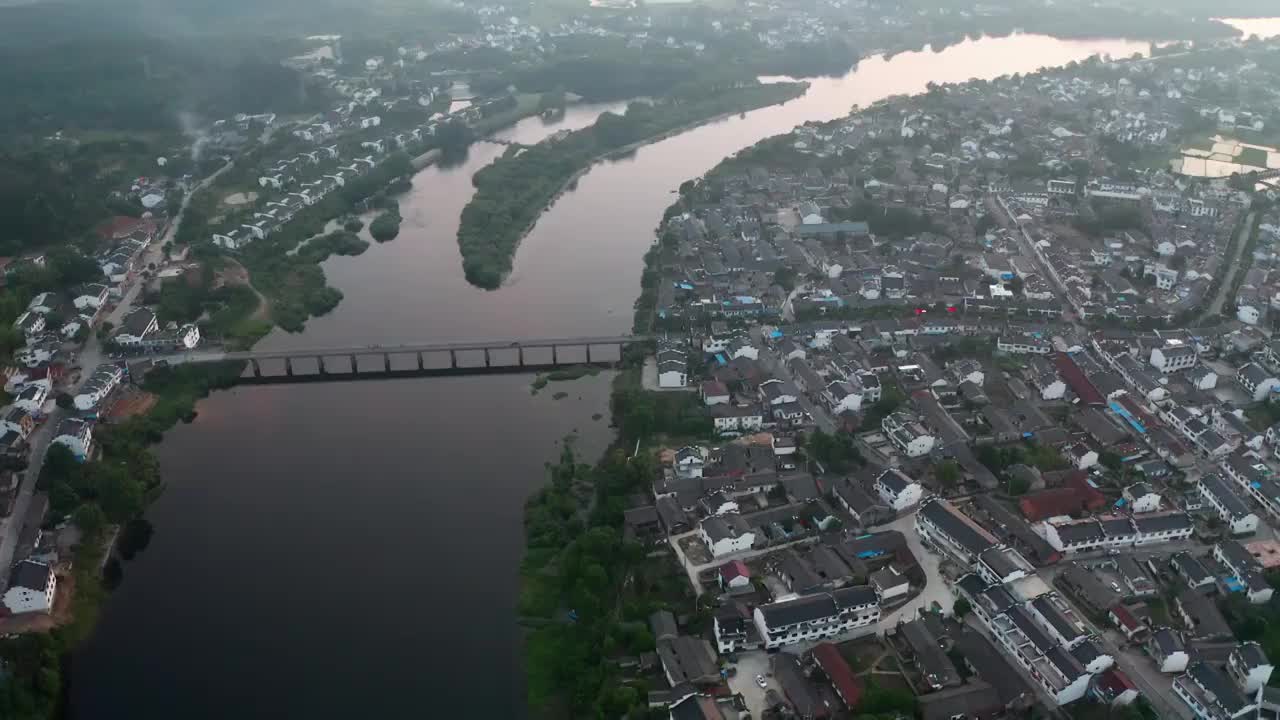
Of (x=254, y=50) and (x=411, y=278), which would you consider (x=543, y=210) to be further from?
(x=254, y=50)

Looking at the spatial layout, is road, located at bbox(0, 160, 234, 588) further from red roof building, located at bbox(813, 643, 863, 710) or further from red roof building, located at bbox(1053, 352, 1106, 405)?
red roof building, located at bbox(1053, 352, 1106, 405)

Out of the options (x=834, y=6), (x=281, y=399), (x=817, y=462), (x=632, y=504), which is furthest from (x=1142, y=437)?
(x=834, y=6)

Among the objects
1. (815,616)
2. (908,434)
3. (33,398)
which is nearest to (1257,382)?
(908,434)

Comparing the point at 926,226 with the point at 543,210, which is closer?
the point at 926,226

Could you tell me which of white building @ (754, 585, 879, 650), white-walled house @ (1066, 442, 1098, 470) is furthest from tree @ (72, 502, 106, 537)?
white-walled house @ (1066, 442, 1098, 470)

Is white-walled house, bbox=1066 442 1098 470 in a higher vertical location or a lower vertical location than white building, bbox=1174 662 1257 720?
higher

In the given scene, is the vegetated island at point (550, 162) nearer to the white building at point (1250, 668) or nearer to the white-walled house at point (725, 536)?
the white-walled house at point (725, 536)
